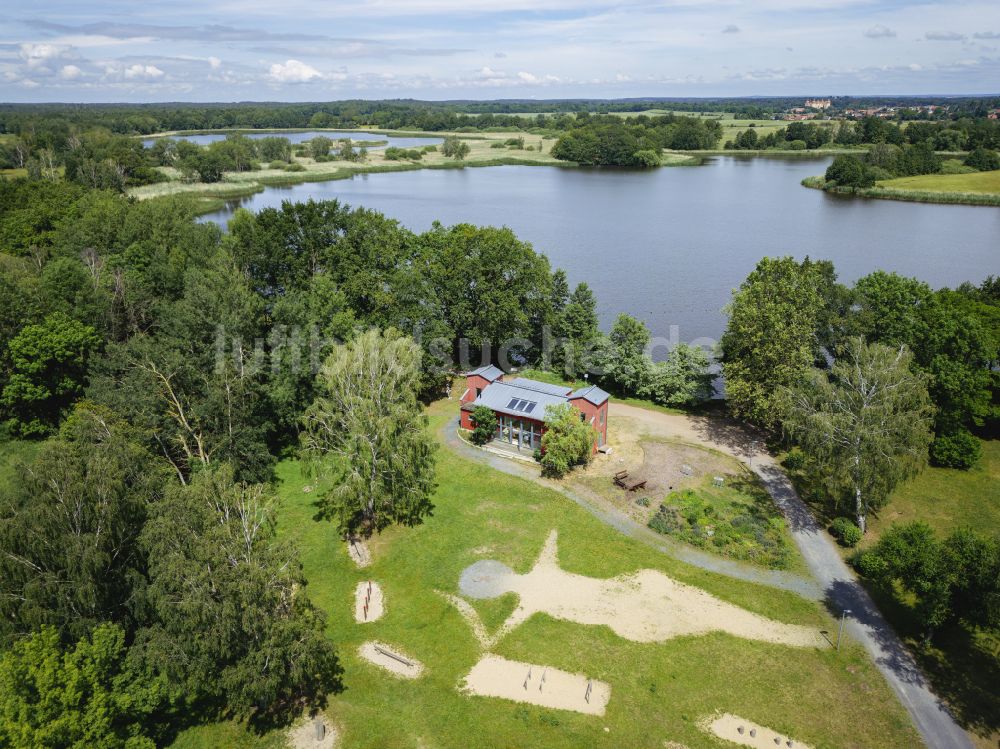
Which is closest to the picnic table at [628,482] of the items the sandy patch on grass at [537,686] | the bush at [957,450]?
the sandy patch on grass at [537,686]

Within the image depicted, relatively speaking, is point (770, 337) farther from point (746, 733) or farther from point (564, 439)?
point (746, 733)

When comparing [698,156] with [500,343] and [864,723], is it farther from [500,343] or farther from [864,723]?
[864,723]

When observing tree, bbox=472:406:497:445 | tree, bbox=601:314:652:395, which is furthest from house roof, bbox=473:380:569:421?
tree, bbox=601:314:652:395

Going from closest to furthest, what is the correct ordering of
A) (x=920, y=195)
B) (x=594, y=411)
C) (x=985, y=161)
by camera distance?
(x=594, y=411) < (x=920, y=195) < (x=985, y=161)

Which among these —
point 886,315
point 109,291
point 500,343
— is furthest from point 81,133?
point 886,315

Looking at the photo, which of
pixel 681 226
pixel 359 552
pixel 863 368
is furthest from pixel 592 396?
pixel 681 226

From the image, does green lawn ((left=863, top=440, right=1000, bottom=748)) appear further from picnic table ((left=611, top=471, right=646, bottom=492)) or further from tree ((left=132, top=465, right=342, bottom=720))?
tree ((left=132, top=465, right=342, bottom=720))
